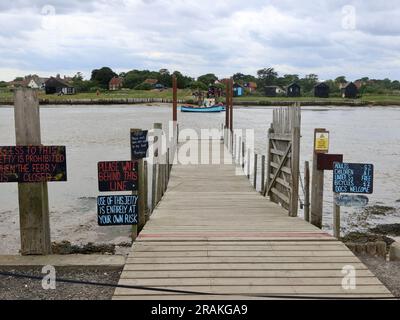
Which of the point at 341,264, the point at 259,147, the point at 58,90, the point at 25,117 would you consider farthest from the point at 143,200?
the point at 58,90

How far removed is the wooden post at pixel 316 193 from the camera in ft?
22.4

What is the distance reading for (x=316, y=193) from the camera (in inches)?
273

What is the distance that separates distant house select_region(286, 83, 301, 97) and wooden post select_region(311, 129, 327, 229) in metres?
121

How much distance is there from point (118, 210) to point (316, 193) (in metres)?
2.84

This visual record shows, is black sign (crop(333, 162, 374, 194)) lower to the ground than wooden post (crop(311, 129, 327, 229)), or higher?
higher

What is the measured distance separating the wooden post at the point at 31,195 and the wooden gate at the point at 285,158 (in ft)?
12.6

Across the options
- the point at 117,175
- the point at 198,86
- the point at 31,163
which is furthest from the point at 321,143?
the point at 198,86

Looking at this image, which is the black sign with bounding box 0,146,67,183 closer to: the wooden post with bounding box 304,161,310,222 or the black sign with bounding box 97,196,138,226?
the black sign with bounding box 97,196,138,226

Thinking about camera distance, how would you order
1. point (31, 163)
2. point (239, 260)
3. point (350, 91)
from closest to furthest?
point (239, 260) → point (31, 163) → point (350, 91)

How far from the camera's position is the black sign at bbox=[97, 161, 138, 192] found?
5895mm

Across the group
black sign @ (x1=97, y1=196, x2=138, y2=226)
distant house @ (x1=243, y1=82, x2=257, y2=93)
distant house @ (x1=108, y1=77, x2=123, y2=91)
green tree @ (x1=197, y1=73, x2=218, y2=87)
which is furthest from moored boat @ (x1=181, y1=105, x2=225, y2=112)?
distant house @ (x1=243, y1=82, x2=257, y2=93)

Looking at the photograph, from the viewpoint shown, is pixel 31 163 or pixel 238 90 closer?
pixel 31 163

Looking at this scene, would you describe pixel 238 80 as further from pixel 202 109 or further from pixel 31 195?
pixel 31 195
